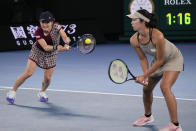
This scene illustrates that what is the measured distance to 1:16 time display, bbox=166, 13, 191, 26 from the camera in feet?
50.1

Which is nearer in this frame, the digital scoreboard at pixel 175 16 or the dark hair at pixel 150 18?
the dark hair at pixel 150 18

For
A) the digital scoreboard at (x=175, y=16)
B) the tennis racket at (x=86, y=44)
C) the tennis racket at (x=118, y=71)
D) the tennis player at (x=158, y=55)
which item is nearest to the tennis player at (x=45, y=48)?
the tennis racket at (x=86, y=44)

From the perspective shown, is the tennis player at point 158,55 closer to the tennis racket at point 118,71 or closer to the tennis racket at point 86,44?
the tennis racket at point 118,71

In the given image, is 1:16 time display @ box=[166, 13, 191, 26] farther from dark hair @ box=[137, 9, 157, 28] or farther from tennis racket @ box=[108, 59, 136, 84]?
tennis racket @ box=[108, 59, 136, 84]

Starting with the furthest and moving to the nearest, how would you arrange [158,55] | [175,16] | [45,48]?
[175,16] → [45,48] → [158,55]

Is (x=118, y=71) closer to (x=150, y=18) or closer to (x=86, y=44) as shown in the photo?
(x=150, y=18)

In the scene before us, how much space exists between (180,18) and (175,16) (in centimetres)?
17

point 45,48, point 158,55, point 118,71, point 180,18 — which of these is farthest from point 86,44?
point 180,18

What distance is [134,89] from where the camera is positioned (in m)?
8.28

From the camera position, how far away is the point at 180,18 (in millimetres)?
15328

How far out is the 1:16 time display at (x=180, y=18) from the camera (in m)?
15.3

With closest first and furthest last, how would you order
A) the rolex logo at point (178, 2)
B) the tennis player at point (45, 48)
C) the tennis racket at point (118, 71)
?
the tennis racket at point (118, 71)
the tennis player at point (45, 48)
the rolex logo at point (178, 2)

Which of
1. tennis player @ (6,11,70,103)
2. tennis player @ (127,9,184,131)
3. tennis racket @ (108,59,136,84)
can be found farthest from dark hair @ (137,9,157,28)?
tennis player @ (6,11,70,103)

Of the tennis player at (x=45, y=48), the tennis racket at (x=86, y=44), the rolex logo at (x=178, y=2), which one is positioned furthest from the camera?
the rolex logo at (x=178, y=2)
